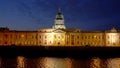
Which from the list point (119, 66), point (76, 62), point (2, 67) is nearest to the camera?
point (2, 67)

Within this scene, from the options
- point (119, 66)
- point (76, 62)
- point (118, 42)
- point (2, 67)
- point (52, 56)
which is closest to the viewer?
point (2, 67)

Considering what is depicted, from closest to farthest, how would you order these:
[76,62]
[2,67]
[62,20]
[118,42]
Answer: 1. [2,67]
2. [76,62]
3. [118,42]
4. [62,20]

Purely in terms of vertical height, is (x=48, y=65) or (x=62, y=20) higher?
(x=62, y=20)

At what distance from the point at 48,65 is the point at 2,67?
8.29m

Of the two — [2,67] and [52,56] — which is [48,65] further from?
[52,56]

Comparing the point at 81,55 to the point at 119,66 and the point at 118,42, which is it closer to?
the point at 119,66

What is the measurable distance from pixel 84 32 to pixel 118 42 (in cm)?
1135

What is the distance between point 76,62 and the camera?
7225cm

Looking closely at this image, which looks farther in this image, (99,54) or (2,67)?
(99,54)

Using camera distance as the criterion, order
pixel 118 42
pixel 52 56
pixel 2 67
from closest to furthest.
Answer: pixel 2 67 < pixel 52 56 < pixel 118 42

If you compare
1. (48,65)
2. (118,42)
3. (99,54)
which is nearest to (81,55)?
(99,54)

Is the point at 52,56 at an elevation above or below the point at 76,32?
below

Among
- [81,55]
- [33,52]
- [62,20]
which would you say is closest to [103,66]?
[81,55]

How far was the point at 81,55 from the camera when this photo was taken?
281 ft
